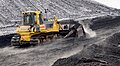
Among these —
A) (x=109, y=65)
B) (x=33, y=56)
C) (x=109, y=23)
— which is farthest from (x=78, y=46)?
(x=109, y=23)

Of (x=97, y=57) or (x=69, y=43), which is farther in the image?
(x=69, y=43)

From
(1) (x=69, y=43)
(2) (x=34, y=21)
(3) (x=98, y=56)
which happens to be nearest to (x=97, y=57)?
(3) (x=98, y=56)

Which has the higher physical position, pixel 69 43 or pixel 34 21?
pixel 34 21

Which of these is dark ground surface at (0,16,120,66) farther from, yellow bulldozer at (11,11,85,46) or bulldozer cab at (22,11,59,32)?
bulldozer cab at (22,11,59,32)

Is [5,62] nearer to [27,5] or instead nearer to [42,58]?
[42,58]

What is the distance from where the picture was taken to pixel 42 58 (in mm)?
13195

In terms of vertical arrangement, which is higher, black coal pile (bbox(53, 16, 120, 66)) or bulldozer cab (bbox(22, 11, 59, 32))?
bulldozer cab (bbox(22, 11, 59, 32))

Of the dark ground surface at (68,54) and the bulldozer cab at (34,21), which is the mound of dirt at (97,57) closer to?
the dark ground surface at (68,54)

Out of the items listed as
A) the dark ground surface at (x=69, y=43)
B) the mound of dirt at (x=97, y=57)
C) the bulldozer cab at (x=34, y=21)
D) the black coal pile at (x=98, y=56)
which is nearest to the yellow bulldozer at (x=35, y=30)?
the bulldozer cab at (x=34, y=21)

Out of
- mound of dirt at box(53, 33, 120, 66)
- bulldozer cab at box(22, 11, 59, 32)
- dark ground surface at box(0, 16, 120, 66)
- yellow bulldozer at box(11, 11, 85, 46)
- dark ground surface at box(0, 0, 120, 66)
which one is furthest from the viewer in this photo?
bulldozer cab at box(22, 11, 59, 32)

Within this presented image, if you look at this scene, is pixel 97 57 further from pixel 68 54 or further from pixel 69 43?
pixel 69 43

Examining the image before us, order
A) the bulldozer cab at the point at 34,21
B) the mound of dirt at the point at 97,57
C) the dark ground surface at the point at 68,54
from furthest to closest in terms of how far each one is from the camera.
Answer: the bulldozer cab at the point at 34,21
the dark ground surface at the point at 68,54
the mound of dirt at the point at 97,57

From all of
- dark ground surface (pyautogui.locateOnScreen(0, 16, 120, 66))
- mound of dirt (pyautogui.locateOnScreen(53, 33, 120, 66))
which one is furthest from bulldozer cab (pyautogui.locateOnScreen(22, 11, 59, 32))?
mound of dirt (pyautogui.locateOnScreen(53, 33, 120, 66))

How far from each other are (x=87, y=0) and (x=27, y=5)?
888 centimetres
